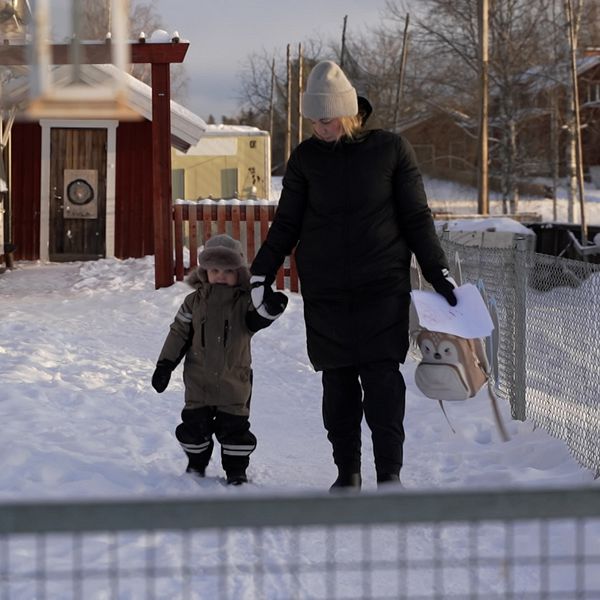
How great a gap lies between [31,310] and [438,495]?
10.7m

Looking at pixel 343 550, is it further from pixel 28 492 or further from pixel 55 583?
pixel 28 492

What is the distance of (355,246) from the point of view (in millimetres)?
4691

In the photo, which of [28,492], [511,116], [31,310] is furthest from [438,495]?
[511,116]

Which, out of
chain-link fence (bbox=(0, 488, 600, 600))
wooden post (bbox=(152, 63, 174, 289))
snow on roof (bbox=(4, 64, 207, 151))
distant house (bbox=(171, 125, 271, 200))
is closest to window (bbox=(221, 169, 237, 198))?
distant house (bbox=(171, 125, 271, 200))

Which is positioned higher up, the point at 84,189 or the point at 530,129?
the point at 530,129

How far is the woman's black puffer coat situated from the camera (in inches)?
185

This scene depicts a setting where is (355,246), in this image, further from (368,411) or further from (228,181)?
(228,181)

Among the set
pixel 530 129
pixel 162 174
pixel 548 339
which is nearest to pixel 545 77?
pixel 530 129

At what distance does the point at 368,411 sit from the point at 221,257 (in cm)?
96

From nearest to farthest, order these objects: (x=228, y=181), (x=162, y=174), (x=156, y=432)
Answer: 1. (x=156, y=432)
2. (x=162, y=174)
3. (x=228, y=181)

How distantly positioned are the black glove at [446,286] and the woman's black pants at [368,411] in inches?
14.2

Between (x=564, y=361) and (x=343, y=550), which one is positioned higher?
(x=564, y=361)

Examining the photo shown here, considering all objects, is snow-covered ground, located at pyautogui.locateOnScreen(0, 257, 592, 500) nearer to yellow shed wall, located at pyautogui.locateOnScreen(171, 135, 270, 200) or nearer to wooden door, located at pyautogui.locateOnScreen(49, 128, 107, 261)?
wooden door, located at pyautogui.locateOnScreen(49, 128, 107, 261)

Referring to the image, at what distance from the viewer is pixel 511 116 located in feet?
155
